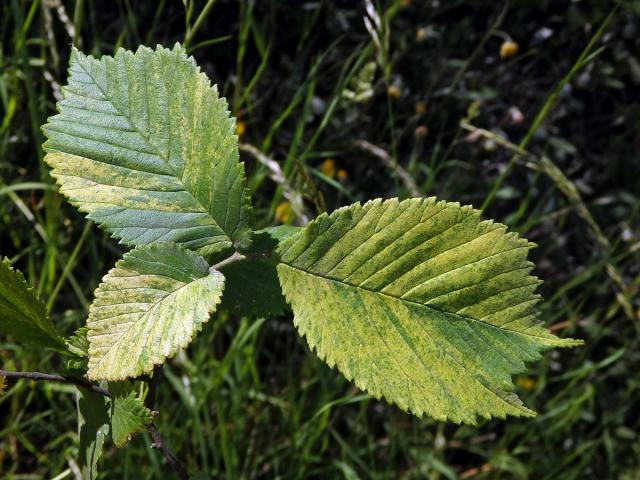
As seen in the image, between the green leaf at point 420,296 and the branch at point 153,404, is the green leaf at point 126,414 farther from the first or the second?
the green leaf at point 420,296

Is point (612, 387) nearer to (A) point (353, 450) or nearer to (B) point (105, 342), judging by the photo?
(A) point (353, 450)

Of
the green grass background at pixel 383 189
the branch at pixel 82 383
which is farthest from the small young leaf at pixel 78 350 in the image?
the green grass background at pixel 383 189

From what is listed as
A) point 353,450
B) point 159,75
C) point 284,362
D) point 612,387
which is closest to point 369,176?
point 284,362

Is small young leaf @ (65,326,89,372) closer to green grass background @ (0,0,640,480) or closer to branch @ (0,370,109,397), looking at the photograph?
branch @ (0,370,109,397)

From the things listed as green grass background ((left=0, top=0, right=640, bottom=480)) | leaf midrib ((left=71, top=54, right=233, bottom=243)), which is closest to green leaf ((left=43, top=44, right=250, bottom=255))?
leaf midrib ((left=71, top=54, right=233, bottom=243))

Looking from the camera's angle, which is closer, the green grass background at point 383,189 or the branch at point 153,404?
the branch at point 153,404

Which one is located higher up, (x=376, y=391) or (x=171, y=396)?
(x=376, y=391)

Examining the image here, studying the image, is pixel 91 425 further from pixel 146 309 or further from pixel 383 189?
pixel 383 189
